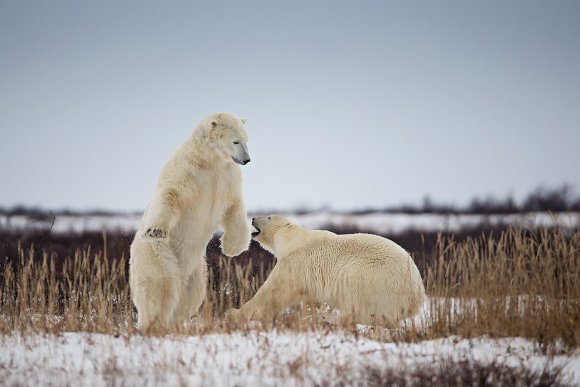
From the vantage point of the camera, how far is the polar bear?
5227mm

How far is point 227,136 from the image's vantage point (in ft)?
17.8

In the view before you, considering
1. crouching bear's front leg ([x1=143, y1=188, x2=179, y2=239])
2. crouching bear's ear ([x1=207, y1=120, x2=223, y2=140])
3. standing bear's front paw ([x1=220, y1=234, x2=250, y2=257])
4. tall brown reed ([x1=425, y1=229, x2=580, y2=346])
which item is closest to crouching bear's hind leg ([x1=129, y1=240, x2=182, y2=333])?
crouching bear's front leg ([x1=143, y1=188, x2=179, y2=239])

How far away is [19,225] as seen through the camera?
1650cm

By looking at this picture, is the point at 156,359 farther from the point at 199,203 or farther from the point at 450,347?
the point at 450,347

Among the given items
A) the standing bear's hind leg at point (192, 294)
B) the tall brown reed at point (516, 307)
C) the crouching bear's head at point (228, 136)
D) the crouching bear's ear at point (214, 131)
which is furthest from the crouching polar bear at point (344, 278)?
the crouching bear's ear at point (214, 131)

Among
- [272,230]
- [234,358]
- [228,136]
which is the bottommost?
[234,358]

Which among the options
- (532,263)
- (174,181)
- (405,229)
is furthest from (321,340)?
(405,229)

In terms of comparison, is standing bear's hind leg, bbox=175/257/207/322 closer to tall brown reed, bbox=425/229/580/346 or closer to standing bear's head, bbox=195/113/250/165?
standing bear's head, bbox=195/113/250/165

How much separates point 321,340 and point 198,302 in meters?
1.34

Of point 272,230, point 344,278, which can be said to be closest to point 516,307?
point 344,278

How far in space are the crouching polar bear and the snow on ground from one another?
101cm

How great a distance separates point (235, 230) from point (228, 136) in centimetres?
95

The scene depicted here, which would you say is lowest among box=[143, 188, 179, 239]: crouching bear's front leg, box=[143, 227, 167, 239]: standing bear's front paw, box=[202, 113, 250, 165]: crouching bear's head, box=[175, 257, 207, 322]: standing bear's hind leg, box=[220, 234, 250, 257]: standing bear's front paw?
box=[175, 257, 207, 322]: standing bear's hind leg

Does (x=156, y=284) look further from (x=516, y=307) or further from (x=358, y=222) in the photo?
(x=358, y=222)
